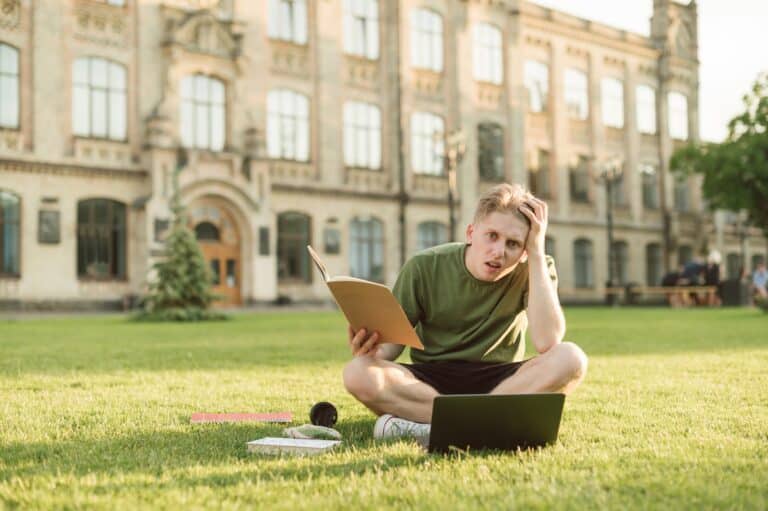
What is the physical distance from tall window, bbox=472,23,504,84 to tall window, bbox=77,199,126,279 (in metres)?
17.4

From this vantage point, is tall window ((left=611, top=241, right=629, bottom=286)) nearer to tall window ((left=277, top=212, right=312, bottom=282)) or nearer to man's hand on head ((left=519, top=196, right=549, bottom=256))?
tall window ((left=277, top=212, right=312, bottom=282))

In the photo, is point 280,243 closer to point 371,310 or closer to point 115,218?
point 115,218

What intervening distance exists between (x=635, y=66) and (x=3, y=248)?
3295 cm

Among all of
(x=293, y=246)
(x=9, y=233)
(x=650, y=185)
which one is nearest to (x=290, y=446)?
(x=9, y=233)

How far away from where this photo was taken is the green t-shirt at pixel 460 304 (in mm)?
4879

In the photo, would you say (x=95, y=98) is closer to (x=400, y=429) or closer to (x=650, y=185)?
(x=400, y=429)

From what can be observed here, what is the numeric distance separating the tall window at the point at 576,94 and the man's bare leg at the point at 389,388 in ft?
130

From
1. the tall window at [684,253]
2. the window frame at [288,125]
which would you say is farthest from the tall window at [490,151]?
the tall window at [684,253]

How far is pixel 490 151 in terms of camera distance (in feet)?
128

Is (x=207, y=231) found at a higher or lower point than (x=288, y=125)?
lower

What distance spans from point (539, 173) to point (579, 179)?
2.75m

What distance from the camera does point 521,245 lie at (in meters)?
4.63

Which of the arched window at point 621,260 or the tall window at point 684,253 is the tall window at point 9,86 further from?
the tall window at point 684,253

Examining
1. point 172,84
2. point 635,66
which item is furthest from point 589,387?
point 635,66
